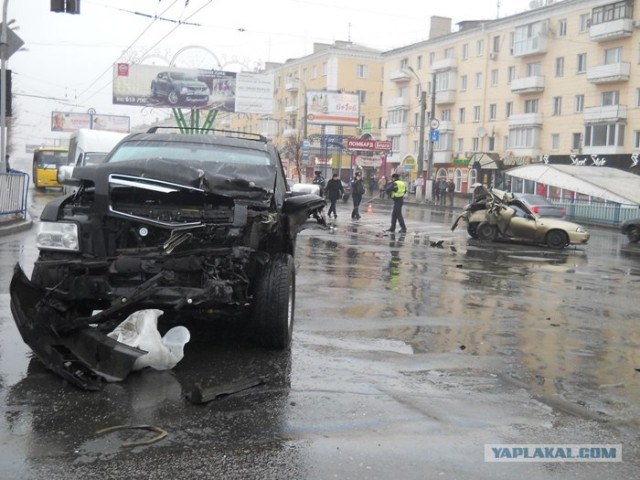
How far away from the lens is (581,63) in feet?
155

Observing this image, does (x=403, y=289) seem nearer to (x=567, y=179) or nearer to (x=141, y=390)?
(x=141, y=390)

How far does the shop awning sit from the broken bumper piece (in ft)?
80.1

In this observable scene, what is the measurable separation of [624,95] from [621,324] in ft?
134

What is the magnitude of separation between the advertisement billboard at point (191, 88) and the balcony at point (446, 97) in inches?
750

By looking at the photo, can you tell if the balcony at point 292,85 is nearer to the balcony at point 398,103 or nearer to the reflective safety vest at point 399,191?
the balcony at point 398,103

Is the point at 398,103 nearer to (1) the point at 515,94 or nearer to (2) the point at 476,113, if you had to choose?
(2) the point at 476,113

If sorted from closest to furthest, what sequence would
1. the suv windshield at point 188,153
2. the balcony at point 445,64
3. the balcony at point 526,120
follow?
the suv windshield at point 188,153 → the balcony at point 526,120 → the balcony at point 445,64

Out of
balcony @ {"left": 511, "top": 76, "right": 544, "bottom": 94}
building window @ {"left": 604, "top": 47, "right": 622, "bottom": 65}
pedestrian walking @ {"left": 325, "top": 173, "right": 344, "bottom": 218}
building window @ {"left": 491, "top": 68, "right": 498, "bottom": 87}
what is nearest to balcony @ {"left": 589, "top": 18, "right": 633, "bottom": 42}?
building window @ {"left": 604, "top": 47, "right": 622, "bottom": 65}

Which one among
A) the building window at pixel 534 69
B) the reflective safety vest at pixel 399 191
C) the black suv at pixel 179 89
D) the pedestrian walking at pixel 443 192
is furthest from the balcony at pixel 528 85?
the reflective safety vest at pixel 399 191

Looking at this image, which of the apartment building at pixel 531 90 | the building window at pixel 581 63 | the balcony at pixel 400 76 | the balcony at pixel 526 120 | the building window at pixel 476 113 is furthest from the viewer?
the balcony at pixel 400 76

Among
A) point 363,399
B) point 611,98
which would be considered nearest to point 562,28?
point 611,98

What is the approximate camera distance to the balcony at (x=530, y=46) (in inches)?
1922

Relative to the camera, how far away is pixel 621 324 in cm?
781

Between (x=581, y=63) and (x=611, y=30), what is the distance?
387 cm
